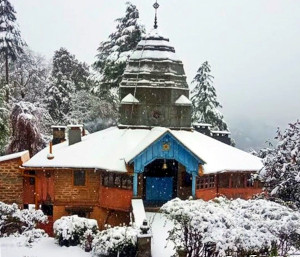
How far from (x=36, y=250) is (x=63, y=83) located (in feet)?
90.3

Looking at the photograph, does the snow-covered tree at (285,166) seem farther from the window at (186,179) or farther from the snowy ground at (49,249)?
the window at (186,179)

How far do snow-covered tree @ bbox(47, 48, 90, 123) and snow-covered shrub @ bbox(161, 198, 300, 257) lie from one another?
29.4 meters

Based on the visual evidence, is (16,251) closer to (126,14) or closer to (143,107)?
(143,107)

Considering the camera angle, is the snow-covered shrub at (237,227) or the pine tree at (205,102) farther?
the pine tree at (205,102)

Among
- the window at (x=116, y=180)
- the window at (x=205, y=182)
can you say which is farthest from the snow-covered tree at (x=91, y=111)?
the window at (x=205, y=182)

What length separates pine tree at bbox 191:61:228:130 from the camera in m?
42.3

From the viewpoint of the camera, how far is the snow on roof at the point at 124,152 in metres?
21.4

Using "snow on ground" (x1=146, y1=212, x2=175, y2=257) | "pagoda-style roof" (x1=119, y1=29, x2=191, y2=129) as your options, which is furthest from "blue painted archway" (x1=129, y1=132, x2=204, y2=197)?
"pagoda-style roof" (x1=119, y1=29, x2=191, y2=129)

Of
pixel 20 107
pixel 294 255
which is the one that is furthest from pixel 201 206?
pixel 20 107

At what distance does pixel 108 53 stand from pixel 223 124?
1333 cm

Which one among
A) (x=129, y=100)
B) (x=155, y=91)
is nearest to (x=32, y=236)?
(x=129, y=100)

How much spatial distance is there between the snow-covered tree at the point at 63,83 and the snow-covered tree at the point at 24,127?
34.6 feet

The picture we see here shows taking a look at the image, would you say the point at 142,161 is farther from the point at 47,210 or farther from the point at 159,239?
the point at 47,210

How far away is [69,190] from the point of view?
22.5 m
